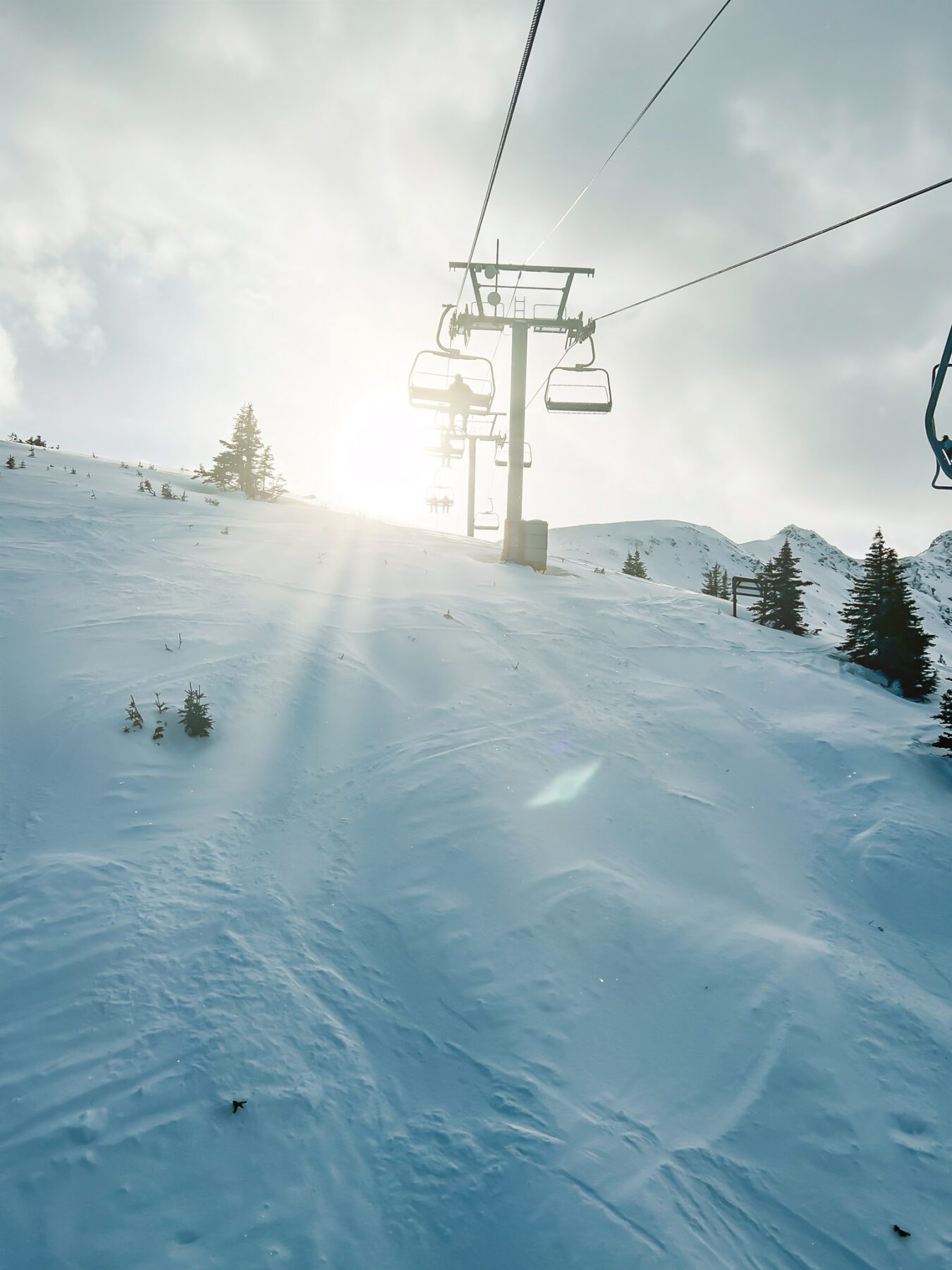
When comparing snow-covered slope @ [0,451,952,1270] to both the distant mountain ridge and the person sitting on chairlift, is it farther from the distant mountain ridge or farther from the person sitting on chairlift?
the distant mountain ridge

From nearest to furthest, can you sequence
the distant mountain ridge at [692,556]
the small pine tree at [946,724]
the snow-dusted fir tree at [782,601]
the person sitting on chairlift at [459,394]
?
the small pine tree at [946,724], the person sitting on chairlift at [459,394], the snow-dusted fir tree at [782,601], the distant mountain ridge at [692,556]

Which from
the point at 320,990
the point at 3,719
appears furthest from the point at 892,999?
the point at 3,719

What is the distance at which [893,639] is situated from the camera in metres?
15.8

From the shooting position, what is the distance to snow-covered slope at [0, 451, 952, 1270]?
2980mm

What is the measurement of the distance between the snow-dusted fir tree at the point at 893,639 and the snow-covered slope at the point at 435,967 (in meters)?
7.90

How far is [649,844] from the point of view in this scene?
603 cm

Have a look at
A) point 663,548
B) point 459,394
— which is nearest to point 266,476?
point 459,394

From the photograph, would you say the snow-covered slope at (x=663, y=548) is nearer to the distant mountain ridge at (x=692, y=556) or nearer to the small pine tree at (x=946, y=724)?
the distant mountain ridge at (x=692, y=556)

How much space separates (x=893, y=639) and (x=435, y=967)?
16.5 m

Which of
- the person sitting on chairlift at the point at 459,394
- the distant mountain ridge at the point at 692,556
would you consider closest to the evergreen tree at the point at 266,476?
the person sitting on chairlift at the point at 459,394

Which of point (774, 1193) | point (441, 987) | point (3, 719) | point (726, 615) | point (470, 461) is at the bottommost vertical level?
Answer: point (774, 1193)

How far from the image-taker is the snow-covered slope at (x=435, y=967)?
298cm

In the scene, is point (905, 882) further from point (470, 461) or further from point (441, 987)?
point (470, 461)

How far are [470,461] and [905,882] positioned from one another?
30.5 meters
